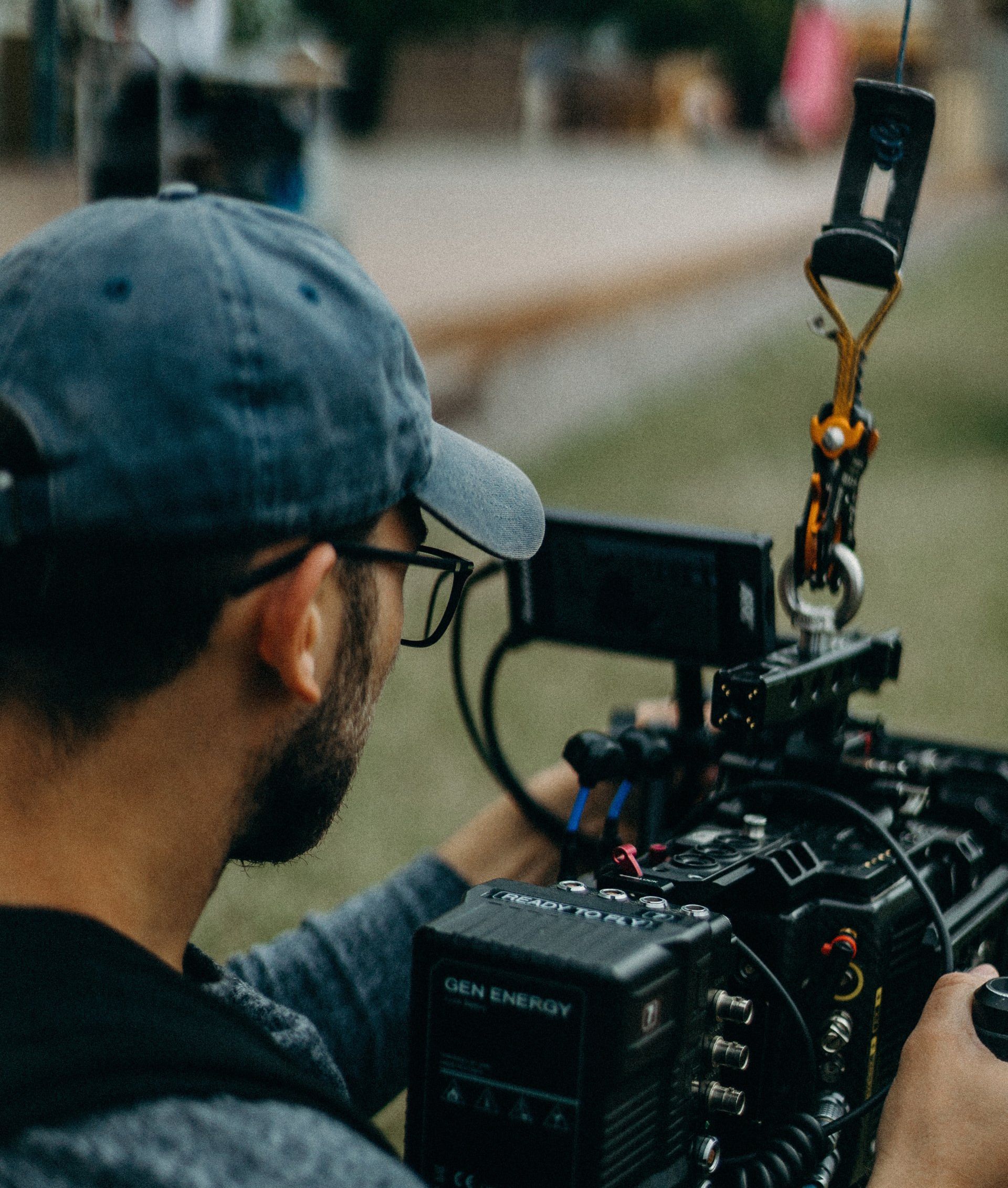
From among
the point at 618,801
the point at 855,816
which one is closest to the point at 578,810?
the point at 618,801

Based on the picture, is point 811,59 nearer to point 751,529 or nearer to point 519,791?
point 751,529

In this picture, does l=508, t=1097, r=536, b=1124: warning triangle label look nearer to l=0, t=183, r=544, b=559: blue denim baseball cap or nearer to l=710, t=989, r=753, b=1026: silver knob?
l=710, t=989, r=753, b=1026: silver knob

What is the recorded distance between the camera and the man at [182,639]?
863 millimetres

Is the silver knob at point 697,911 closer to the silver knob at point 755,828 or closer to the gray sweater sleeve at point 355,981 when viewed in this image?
the silver knob at point 755,828

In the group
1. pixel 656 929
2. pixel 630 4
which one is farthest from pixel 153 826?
pixel 630 4

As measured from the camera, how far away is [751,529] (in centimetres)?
691

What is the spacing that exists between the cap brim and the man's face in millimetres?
42

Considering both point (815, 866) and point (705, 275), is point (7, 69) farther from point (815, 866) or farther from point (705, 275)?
point (815, 866)

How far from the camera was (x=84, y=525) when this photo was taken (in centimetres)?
94

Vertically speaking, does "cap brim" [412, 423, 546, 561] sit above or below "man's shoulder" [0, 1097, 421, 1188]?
above

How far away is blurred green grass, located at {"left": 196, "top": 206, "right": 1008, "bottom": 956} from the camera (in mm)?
3766

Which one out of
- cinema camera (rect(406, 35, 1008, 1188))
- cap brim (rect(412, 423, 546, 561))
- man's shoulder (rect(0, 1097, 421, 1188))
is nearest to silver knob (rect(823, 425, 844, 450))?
cinema camera (rect(406, 35, 1008, 1188))

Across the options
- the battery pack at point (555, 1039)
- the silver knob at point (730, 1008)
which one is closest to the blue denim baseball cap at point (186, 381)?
the battery pack at point (555, 1039)

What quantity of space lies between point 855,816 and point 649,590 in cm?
27
